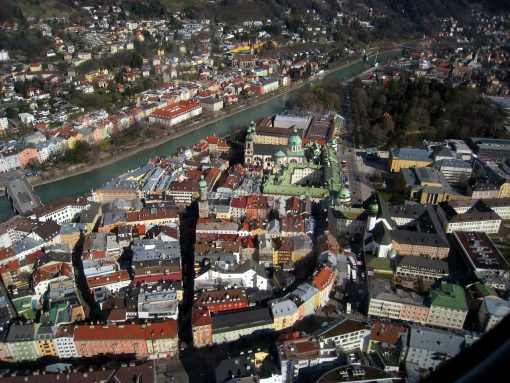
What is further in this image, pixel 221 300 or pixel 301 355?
pixel 221 300

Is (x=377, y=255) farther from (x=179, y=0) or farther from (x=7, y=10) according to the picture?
(x=179, y=0)

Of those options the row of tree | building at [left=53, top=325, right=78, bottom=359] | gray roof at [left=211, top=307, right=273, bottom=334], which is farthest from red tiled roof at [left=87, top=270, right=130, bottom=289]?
the row of tree

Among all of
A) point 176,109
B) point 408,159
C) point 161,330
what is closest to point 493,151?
point 408,159

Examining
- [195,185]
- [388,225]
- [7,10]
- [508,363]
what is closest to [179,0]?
[7,10]

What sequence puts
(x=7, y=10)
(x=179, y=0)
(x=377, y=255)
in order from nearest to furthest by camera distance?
1. (x=377, y=255)
2. (x=7, y=10)
3. (x=179, y=0)

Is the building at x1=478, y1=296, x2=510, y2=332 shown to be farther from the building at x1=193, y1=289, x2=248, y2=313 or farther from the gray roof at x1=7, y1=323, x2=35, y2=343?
the gray roof at x1=7, y1=323, x2=35, y2=343

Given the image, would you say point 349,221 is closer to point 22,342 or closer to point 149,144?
point 22,342

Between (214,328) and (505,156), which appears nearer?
(214,328)

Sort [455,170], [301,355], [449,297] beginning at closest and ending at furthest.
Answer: [301,355] → [449,297] → [455,170]

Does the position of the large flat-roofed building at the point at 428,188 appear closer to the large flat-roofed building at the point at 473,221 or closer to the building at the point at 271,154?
the large flat-roofed building at the point at 473,221
